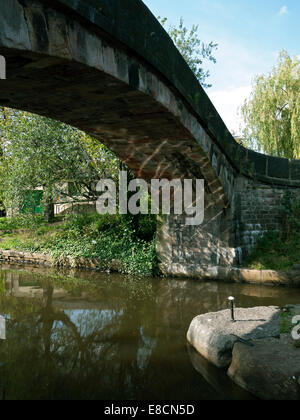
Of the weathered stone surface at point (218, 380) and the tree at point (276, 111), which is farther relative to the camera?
the tree at point (276, 111)

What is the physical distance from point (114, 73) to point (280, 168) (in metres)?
6.70

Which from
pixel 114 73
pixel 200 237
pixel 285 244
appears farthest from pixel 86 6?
pixel 285 244

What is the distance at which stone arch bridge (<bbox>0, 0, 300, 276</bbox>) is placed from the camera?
266cm

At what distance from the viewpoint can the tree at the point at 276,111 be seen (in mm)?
12016

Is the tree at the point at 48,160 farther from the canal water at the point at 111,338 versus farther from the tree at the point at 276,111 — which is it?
the tree at the point at 276,111

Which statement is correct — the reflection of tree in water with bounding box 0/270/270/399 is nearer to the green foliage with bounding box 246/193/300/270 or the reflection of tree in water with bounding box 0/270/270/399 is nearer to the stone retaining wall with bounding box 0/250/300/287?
the stone retaining wall with bounding box 0/250/300/287

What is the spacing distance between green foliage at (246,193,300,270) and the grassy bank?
2503 millimetres

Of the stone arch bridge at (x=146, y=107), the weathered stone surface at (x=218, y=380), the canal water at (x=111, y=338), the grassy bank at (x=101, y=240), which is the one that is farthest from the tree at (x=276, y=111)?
the weathered stone surface at (x=218, y=380)

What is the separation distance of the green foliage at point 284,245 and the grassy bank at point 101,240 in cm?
250

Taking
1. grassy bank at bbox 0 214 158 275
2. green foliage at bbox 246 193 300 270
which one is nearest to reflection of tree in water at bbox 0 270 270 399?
green foliage at bbox 246 193 300 270

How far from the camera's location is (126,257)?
9.09 m

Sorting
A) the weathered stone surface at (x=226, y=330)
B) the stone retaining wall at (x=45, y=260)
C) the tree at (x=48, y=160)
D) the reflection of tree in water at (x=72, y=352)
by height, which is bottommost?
the stone retaining wall at (x=45, y=260)

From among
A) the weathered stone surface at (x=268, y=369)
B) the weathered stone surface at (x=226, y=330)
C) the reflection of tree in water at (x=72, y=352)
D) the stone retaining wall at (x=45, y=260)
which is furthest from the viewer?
the stone retaining wall at (x=45, y=260)

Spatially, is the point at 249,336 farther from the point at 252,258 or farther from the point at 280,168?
the point at 280,168
